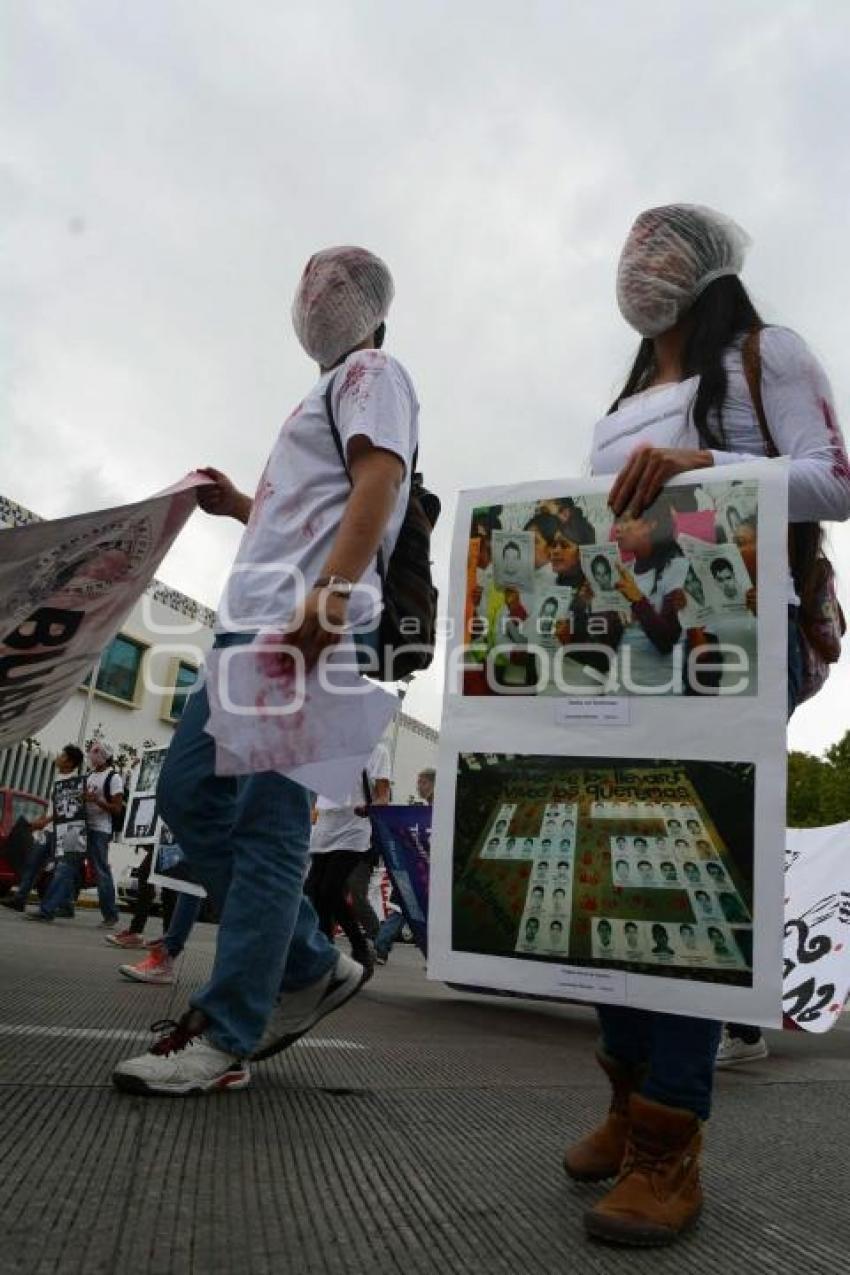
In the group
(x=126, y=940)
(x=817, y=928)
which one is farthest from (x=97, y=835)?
(x=817, y=928)

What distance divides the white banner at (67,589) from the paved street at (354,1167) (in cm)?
89

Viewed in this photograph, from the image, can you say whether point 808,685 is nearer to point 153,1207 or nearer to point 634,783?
point 634,783

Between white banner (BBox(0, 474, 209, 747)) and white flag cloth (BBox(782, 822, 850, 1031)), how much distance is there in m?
2.94

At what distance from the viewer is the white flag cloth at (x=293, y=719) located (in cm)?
205

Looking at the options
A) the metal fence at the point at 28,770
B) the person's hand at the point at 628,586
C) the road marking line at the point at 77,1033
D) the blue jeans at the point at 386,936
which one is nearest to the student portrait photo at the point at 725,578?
the person's hand at the point at 628,586

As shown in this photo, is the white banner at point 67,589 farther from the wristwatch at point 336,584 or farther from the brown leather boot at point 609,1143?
the brown leather boot at point 609,1143

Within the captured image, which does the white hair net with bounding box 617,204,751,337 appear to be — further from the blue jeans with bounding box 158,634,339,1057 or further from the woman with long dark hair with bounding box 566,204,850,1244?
the blue jeans with bounding box 158,634,339,1057

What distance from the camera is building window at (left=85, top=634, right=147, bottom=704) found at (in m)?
24.9

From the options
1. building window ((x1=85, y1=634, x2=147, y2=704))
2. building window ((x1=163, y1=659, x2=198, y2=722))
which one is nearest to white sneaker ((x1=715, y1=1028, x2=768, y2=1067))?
building window ((x1=85, y1=634, x2=147, y2=704))

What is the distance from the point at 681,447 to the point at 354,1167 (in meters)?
1.34

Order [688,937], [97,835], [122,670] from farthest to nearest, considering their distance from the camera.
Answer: [122,670]
[97,835]
[688,937]

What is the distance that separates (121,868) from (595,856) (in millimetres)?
21671

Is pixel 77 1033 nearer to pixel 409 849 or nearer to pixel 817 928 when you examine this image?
pixel 409 849

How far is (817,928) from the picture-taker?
4.63 meters
